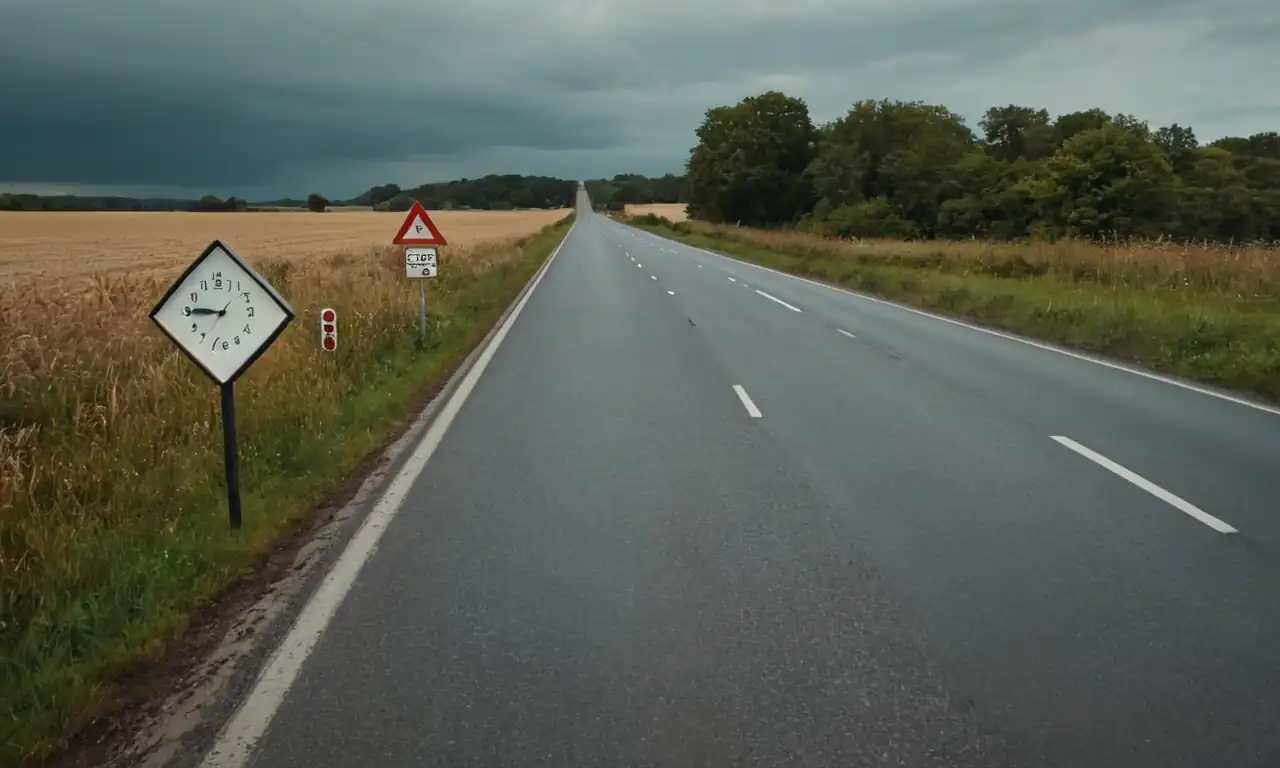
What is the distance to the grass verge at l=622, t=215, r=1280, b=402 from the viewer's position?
15.0 meters

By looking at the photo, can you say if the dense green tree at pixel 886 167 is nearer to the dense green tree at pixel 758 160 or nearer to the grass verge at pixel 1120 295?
the dense green tree at pixel 758 160

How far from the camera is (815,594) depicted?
18.0 feet

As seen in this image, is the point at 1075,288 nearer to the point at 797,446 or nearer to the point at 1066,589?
the point at 797,446

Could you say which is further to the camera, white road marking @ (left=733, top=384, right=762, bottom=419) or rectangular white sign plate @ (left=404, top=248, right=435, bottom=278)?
rectangular white sign plate @ (left=404, top=248, right=435, bottom=278)

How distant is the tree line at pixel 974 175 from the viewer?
2344 inches

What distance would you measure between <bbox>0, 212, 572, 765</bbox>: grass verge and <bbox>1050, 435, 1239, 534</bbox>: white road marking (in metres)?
5.89

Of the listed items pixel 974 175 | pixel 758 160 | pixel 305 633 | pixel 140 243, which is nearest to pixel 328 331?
pixel 305 633

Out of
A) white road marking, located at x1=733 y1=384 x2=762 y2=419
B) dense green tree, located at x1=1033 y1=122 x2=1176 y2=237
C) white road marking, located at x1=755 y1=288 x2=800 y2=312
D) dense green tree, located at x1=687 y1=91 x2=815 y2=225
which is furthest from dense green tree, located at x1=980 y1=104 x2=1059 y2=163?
white road marking, located at x1=733 y1=384 x2=762 y2=419

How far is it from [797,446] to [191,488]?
4.83 m

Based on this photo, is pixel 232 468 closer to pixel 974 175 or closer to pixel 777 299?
pixel 777 299

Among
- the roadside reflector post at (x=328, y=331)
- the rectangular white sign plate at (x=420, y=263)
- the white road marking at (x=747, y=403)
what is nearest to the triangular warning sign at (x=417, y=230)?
the rectangular white sign plate at (x=420, y=263)

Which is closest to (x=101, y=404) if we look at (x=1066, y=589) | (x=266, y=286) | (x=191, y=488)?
(x=191, y=488)

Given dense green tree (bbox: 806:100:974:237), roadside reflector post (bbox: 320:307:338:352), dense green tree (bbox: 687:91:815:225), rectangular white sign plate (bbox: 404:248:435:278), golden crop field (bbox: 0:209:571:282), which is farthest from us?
dense green tree (bbox: 687:91:815:225)

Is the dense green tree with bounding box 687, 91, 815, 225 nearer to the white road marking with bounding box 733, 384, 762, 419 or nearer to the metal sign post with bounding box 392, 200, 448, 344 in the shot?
the metal sign post with bounding box 392, 200, 448, 344
